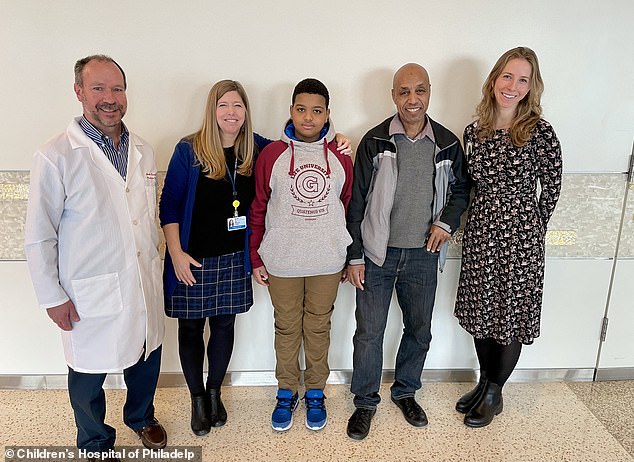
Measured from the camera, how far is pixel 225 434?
2.16 m

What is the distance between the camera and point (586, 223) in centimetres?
246

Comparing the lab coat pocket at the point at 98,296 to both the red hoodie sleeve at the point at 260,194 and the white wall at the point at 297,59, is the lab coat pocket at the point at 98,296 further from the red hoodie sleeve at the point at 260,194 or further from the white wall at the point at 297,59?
the white wall at the point at 297,59

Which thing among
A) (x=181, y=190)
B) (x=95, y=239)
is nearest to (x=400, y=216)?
(x=181, y=190)

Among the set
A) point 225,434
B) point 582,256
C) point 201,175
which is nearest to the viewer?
point 201,175

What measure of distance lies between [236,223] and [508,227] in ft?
3.78

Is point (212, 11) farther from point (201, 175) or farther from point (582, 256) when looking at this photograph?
point (582, 256)

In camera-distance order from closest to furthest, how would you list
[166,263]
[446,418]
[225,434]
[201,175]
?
[201,175] → [166,263] → [225,434] → [446,418]

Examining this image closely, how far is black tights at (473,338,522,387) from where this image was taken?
2193mm

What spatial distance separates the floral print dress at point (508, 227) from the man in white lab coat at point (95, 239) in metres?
1.37

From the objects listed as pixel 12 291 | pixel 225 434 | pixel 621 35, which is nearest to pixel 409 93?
pixel 621 35

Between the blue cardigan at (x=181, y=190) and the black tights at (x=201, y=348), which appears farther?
the black tights at (x=201, y=348)

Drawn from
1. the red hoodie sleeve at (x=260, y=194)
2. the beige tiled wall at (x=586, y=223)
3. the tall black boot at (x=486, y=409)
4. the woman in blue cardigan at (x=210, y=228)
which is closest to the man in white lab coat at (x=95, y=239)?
the woman in blue cardigan at (x=210, y=228)

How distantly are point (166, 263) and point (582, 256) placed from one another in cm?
206

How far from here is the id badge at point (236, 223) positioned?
199 cm
